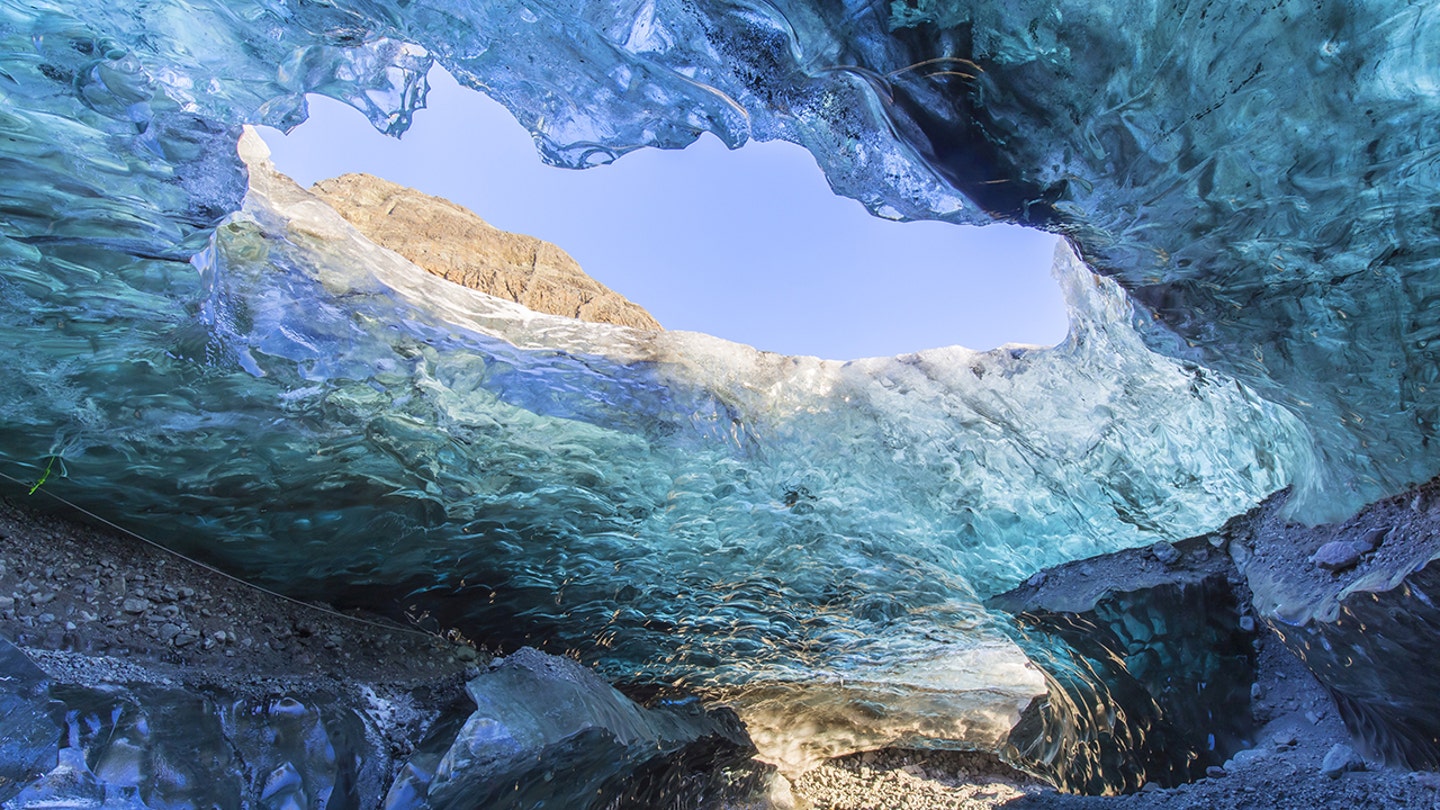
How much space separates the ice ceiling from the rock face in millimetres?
1801

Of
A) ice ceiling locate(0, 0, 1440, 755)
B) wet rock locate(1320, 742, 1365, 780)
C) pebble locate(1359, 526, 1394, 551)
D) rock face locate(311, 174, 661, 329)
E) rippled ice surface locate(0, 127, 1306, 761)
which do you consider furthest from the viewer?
rock face locate(311, 174, 661, 329)

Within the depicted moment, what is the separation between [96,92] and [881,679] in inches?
239

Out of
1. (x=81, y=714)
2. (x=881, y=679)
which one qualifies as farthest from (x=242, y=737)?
(x=881, y=679)

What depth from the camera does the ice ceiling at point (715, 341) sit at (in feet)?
6.94

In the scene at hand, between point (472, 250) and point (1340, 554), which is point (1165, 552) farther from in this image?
point (472, 250)

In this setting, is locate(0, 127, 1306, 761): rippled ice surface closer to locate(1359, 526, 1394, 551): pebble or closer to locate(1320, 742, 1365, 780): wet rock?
locate(1359, 526, 1394, 551): pebble

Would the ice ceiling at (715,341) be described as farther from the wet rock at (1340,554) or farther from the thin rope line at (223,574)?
the wet rock at (1340,554)

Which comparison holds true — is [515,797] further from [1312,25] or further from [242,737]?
[1312,25]

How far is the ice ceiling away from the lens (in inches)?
83.3

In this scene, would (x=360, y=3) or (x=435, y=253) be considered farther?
(x=435, y=253)

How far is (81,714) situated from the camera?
2492 millimetres

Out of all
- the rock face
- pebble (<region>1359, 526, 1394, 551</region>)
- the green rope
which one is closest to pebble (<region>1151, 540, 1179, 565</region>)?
pebble (<region>1359, 526, 1394, 551</region>)

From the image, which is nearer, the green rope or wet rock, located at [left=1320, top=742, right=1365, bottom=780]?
the green rope

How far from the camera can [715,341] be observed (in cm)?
388
